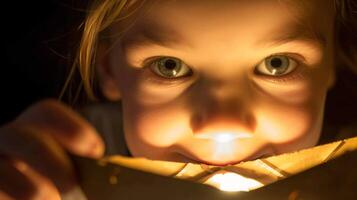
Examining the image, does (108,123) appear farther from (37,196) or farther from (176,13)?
(37,196)

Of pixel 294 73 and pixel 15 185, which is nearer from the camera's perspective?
pixel 15 185

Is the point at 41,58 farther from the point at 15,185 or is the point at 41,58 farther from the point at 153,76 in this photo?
the point at 15,185

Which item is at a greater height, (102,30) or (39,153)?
(102,30)

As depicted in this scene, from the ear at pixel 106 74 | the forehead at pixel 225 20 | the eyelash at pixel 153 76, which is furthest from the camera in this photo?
the ear at pixel 106 74

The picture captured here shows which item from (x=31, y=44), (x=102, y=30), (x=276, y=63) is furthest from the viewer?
(x=31, y=44)

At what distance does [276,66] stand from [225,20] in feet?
0.47

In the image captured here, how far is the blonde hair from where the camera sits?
3.12ft

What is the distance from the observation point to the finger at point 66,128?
641mm

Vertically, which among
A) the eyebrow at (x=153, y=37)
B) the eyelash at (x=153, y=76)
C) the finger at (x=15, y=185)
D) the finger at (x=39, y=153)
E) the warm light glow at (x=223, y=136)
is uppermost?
the eyebrow at (x=153, y=37)

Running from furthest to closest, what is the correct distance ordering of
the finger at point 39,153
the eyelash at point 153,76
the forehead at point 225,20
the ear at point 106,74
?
the ear at point 106,74 < the eyelash at point 153,76 < the forehead at point 225,20 < the finger at point 39,153

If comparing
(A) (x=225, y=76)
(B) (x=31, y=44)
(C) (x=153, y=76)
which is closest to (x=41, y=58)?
(B) (x=31, y=44)

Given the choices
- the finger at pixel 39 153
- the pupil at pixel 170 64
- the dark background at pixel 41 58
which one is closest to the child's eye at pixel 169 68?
the pupil at pixel 170 64

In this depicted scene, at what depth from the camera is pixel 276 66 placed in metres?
0.92

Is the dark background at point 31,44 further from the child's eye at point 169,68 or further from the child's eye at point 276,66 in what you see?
the child's eye at point 276,66
